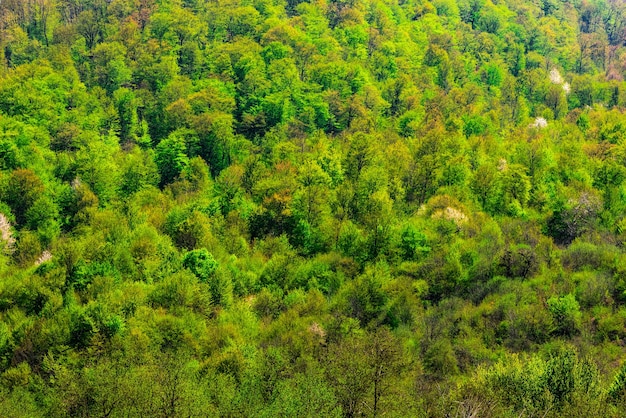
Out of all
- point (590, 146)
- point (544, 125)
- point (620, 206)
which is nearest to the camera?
point (620, 206)

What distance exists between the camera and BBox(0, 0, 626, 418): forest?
1831 inches

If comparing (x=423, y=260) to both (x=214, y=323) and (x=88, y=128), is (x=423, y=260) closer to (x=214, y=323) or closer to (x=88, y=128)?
(x=214, y=323)

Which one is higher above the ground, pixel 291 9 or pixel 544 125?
pixel 291 9

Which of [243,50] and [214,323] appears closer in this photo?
[214,323]

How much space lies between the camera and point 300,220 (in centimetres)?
7900

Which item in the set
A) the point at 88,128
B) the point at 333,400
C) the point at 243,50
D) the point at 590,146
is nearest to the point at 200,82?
the point at 243,50

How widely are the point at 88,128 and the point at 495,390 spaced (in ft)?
297

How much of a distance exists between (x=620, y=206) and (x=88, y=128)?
91096 millimetres

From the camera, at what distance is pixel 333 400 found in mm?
42031

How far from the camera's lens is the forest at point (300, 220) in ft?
153

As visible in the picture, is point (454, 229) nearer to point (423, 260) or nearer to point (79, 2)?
point (423, 260)

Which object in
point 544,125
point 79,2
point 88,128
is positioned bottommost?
point 544,125

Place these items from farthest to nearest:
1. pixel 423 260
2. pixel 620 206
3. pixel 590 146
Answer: pixel 590 146
pixel 620 206
pixel 423 260

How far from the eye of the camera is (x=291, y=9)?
15688 centimetres
